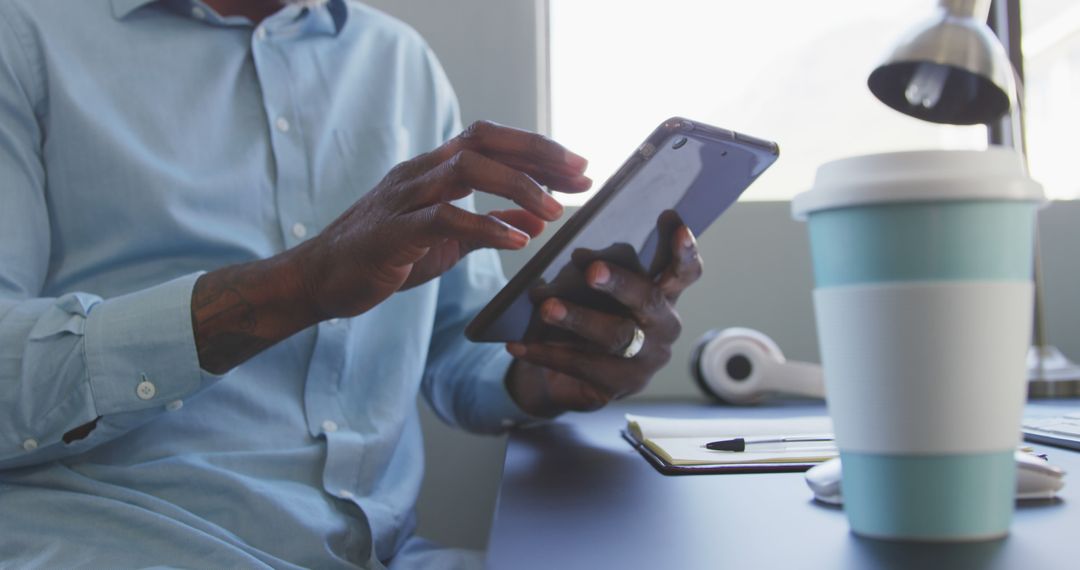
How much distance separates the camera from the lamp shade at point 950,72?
1.36ft

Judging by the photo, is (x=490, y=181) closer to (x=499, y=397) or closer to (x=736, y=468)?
(x=736, y=468)

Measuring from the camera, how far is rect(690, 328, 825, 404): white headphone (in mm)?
1132

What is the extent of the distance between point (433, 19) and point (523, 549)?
1109 millimetres

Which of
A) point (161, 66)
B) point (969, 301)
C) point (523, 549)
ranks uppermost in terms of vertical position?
point (161, 66)

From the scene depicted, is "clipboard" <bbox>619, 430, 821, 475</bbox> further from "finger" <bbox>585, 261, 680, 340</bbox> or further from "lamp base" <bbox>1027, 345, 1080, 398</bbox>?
"lamp base" <bbox>1027, 345, 1080, 398</bbox>

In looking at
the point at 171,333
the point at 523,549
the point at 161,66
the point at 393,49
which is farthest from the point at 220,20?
the point at 523,549

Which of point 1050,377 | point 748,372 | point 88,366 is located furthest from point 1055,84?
point 88,366

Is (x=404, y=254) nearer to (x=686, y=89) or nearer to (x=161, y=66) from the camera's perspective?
(x=161, y=66)

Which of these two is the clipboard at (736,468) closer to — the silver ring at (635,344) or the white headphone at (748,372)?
the silver ring at (635,344)

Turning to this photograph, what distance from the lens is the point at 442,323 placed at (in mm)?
1103

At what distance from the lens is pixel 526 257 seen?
1336 mm

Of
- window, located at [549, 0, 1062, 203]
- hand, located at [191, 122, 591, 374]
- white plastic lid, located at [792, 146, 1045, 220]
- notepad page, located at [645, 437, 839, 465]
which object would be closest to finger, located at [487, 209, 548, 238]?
hand, located at [191, 122, 591, 374]

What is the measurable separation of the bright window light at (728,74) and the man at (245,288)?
444mm

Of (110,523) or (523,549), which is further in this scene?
(110,523)
